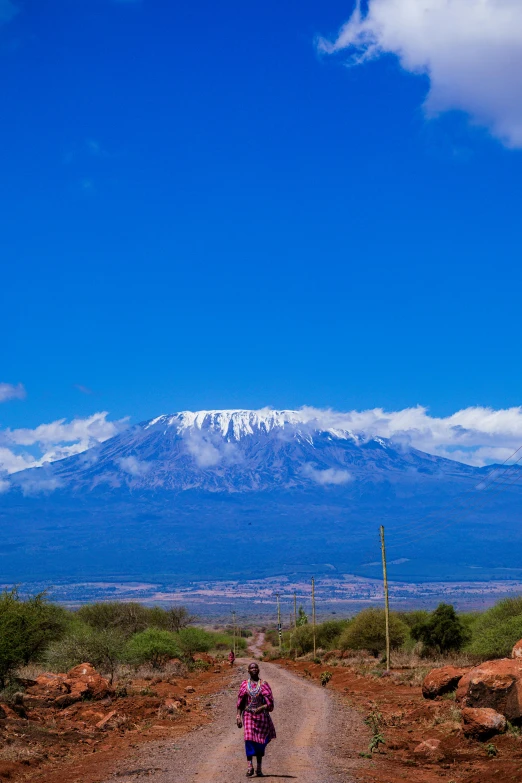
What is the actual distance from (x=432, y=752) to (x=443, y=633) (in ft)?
106

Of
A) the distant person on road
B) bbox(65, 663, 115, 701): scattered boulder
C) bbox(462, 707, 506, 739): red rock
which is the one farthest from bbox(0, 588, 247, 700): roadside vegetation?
bbox(462, 707, 506, 739): red rock

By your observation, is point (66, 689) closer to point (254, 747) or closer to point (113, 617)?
point (254, 747)

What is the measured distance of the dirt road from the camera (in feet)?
43.1

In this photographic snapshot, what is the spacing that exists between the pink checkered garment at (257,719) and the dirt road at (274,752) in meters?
0.69

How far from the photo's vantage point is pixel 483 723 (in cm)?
1525

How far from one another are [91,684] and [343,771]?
12907 millimetres

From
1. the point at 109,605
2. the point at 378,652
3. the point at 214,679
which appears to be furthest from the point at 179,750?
the point at 109,605

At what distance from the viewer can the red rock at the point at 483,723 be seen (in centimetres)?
1520

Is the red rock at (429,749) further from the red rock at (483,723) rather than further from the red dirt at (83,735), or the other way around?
the red dirt at (83,735)

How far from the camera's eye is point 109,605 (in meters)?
58.5

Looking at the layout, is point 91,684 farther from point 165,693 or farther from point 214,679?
point 214,679

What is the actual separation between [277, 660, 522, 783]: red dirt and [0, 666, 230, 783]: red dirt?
5.38 meters

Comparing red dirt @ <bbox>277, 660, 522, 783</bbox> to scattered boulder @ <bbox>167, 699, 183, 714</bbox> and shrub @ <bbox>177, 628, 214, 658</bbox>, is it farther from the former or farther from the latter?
shrub @ <bbox>177, 628, 214, 658</bbox>

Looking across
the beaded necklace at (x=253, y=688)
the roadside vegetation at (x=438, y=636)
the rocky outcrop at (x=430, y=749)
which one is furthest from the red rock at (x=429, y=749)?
the roadside vegetation at (x=438, y=636)
